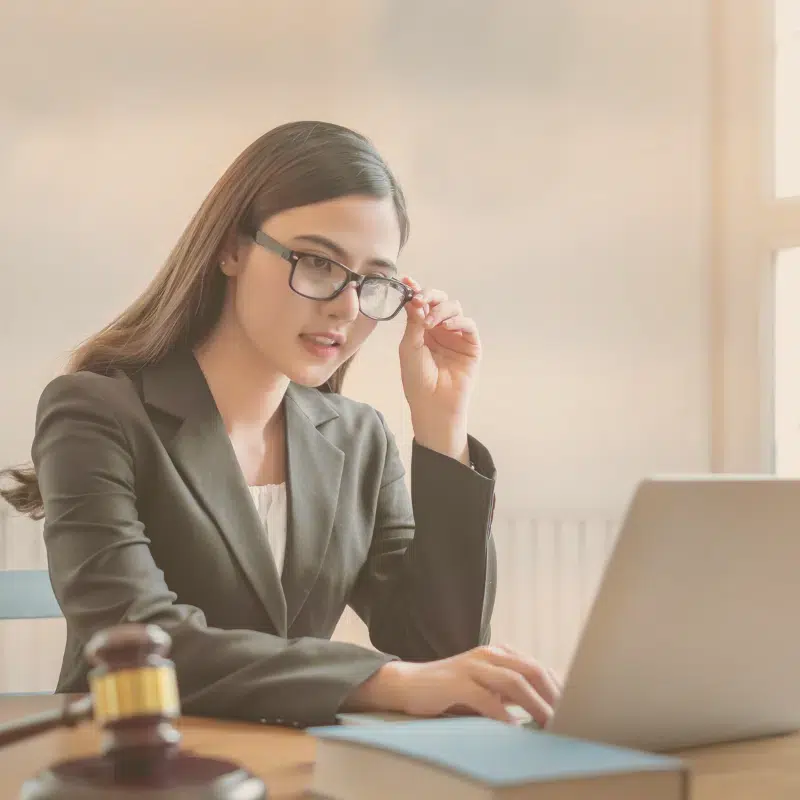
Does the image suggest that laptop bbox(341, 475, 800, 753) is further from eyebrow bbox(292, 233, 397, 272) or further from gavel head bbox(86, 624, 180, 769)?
eyebrow bbox(292, 233, 397, 272)

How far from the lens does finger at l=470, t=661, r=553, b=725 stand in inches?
38.7

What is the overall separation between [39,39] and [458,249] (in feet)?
4.23

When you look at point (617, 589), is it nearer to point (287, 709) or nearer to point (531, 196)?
point (287, 709)

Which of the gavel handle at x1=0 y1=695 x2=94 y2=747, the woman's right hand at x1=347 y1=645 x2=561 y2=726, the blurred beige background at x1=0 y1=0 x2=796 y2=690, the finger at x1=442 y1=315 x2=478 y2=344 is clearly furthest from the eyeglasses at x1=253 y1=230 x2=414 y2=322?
the blurred beige background at x1=0 y1=0 x2=796 y2=690

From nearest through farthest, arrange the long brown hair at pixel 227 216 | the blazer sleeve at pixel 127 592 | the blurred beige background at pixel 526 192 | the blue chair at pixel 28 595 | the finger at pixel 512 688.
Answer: the finger at pixel 512 688 → the blazer sleeve at pixel 127 592 → the long brown hair at pixel 227 216 → the blue chair at pixel 28 595 → the blurred beige background at pixel 526 192

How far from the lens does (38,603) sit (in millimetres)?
1849

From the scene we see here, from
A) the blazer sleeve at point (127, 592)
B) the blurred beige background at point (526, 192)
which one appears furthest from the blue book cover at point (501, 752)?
the blurred beige background at point (526, 192)

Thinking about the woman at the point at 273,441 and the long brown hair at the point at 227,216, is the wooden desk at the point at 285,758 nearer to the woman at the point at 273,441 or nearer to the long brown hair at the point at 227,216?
the woman at the point at 273,441

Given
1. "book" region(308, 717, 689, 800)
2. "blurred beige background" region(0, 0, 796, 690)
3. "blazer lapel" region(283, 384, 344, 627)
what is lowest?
"book" region(308, 717, 689, 800)

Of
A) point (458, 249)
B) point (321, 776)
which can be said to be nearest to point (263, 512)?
point (321, 776)

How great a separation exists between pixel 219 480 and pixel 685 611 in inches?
31.5

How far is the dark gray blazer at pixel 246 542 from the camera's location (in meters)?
A: 1.15

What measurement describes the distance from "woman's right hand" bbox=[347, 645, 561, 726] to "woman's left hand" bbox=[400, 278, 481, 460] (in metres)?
0.55

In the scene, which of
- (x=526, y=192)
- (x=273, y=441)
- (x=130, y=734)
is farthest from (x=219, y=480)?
(x=526, y=192)
